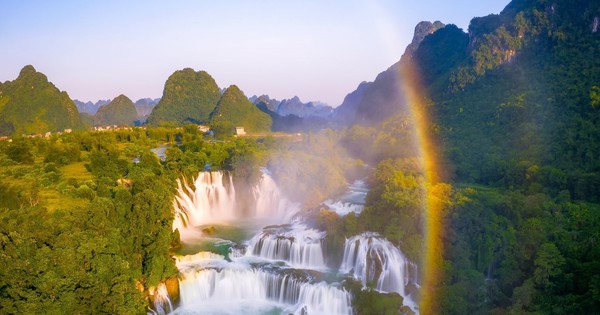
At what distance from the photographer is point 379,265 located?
18328 millimetres

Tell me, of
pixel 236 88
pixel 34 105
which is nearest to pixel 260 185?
pixel 236 88

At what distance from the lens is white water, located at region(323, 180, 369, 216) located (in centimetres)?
2438

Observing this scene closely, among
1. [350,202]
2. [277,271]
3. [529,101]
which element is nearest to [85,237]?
[277,271]

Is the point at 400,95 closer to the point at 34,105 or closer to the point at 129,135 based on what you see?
the point at 129,135

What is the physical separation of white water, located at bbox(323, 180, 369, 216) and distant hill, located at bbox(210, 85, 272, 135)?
48.3 m

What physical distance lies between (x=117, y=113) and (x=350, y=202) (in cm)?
10478

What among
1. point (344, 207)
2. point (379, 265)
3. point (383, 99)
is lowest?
point (379, 265)

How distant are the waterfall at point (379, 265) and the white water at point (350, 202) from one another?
418 cm

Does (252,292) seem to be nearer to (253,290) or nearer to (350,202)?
(253,290)

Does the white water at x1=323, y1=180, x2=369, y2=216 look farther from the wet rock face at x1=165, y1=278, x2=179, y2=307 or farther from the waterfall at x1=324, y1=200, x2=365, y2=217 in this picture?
the wet rock face at x1=165, y1=278, x2=179, y2=307

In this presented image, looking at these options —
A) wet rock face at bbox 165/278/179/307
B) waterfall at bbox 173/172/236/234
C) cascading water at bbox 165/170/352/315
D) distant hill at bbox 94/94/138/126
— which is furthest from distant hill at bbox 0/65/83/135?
wet rock face at bbox 165/278/179/307

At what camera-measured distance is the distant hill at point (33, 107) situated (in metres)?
70.1

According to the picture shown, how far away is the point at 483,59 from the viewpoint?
47.4 metres

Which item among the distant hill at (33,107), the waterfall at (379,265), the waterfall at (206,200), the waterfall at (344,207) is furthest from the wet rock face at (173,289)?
the distant hill at (33,107)
